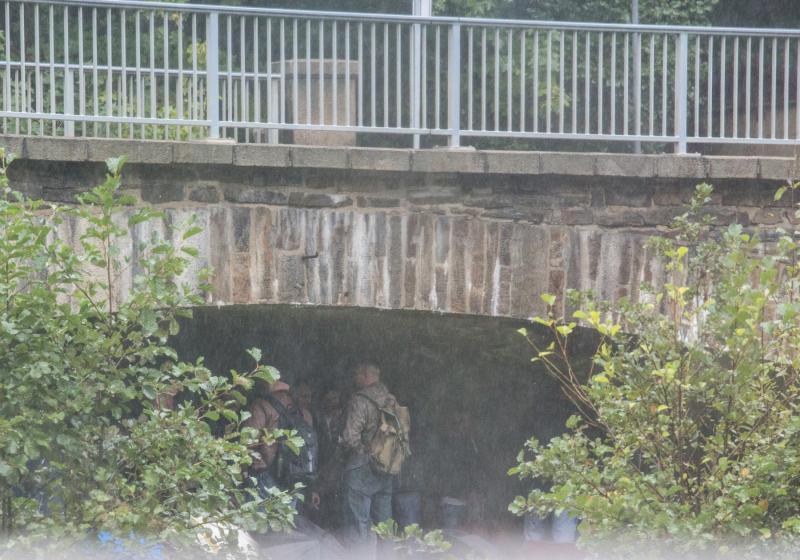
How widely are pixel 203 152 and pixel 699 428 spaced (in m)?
2.74

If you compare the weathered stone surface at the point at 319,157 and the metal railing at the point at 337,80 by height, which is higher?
the metal railing at the point at 337,80

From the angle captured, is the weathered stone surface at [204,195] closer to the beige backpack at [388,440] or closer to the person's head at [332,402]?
the beige backpack at [388,440]

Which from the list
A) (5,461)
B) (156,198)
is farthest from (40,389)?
(156,198)

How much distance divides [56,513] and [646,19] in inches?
416

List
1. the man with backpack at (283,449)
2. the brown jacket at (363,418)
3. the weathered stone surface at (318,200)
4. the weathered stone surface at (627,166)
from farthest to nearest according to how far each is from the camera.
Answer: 1. the brown jacket at (363,418)
2. the man with backpack at (283,449)
3. the weathered stone surface at (627,166)
4. the weathered stone surface at (318,200)

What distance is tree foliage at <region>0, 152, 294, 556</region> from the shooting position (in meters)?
3.51

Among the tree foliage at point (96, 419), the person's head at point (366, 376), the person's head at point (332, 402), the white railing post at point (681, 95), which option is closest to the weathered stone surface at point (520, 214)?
the white railing post at point (681, 95)

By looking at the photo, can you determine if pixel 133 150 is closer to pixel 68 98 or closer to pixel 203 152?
pixel 203 152

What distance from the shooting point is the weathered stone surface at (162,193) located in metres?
5.75

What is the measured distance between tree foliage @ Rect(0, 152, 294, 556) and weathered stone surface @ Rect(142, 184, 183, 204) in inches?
76.5

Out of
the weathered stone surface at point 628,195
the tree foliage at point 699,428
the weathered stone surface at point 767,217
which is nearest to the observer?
the tree foliage at point 699,428

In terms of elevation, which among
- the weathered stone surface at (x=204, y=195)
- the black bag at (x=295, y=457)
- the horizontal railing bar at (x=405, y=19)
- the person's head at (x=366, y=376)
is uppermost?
the horizontal railing bar at (x=405, y=19)

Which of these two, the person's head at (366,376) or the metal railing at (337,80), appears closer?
the metal railing at (337,80)

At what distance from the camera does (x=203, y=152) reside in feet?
18.7
